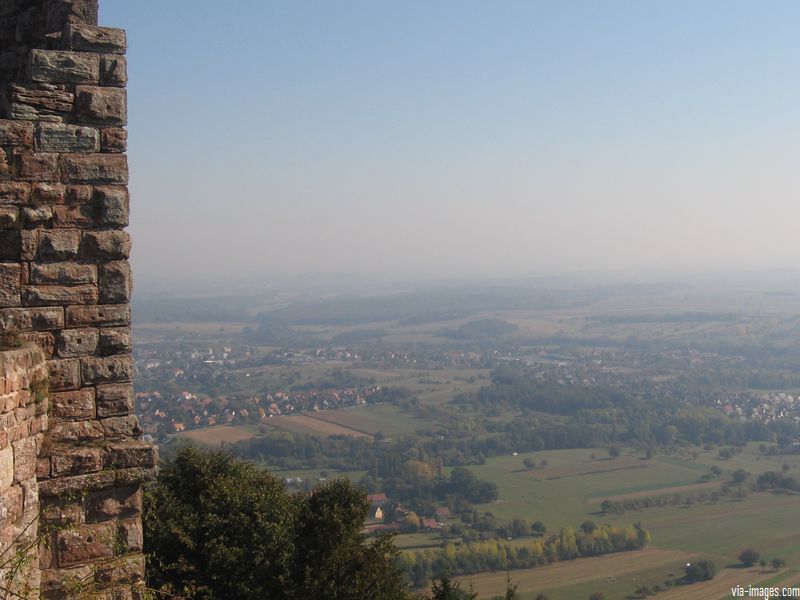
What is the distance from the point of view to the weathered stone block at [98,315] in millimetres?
4289

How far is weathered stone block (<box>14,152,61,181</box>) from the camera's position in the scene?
4242 mm

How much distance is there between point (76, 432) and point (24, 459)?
0.34m

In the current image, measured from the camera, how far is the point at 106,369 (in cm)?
434

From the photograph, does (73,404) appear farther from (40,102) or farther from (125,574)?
(40,102)

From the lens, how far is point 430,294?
196m

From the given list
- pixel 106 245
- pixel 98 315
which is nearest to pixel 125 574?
pixel 98 315

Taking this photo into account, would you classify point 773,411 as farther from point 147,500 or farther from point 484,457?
point 147,500

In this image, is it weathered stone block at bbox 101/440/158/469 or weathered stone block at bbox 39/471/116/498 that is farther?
weathered stone block at bbox 101/440/158/469

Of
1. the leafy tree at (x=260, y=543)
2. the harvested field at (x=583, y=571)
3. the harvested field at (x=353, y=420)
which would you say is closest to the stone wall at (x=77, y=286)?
Result: the leafy tree at (x=260, y=543)

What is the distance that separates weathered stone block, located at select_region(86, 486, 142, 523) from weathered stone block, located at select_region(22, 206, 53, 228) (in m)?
1.43

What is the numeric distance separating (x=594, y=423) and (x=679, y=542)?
111 ft

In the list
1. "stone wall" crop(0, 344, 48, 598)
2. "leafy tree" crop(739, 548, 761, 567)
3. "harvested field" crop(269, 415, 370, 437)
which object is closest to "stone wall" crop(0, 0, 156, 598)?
"stone wall" crop(0, 344, 48, 598)

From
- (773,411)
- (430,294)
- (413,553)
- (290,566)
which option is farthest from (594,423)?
(430,294)

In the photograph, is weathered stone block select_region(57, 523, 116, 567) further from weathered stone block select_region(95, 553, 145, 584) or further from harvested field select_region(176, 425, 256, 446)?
harvested field select_region(176, 425, 256, 446)
